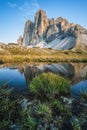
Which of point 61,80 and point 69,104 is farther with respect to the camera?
point 61,80

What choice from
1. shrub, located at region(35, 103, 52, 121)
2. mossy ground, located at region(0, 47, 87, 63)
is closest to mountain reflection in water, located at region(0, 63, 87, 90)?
shrub, located at region(35, 103, 52, 121)

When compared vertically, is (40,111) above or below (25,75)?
above

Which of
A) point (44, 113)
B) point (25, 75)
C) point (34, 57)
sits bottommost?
point (34, 57)

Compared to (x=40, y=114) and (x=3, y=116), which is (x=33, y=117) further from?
(x=3, y=116)

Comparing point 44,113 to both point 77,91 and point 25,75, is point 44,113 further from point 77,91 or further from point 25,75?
point 25,75

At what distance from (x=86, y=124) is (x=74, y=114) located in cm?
130

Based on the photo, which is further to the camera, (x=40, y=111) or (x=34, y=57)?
(x=34, y=57)

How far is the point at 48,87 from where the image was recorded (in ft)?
44.8

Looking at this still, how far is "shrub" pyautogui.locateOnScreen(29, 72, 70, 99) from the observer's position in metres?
13.6

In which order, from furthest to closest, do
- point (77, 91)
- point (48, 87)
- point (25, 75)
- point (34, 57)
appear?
point (34, 57) → point (25, 75) → point (77, 91) → point (48, 87)

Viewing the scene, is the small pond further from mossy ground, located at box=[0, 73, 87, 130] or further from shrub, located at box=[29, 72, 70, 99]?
mossy ground, located at box=[0, 73, 87, 130]

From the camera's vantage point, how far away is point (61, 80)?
1471 cm

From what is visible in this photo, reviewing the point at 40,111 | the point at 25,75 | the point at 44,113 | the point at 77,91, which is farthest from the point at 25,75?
the point at 44,113

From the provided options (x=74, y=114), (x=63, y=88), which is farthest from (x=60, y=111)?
(x=63, y=88)
